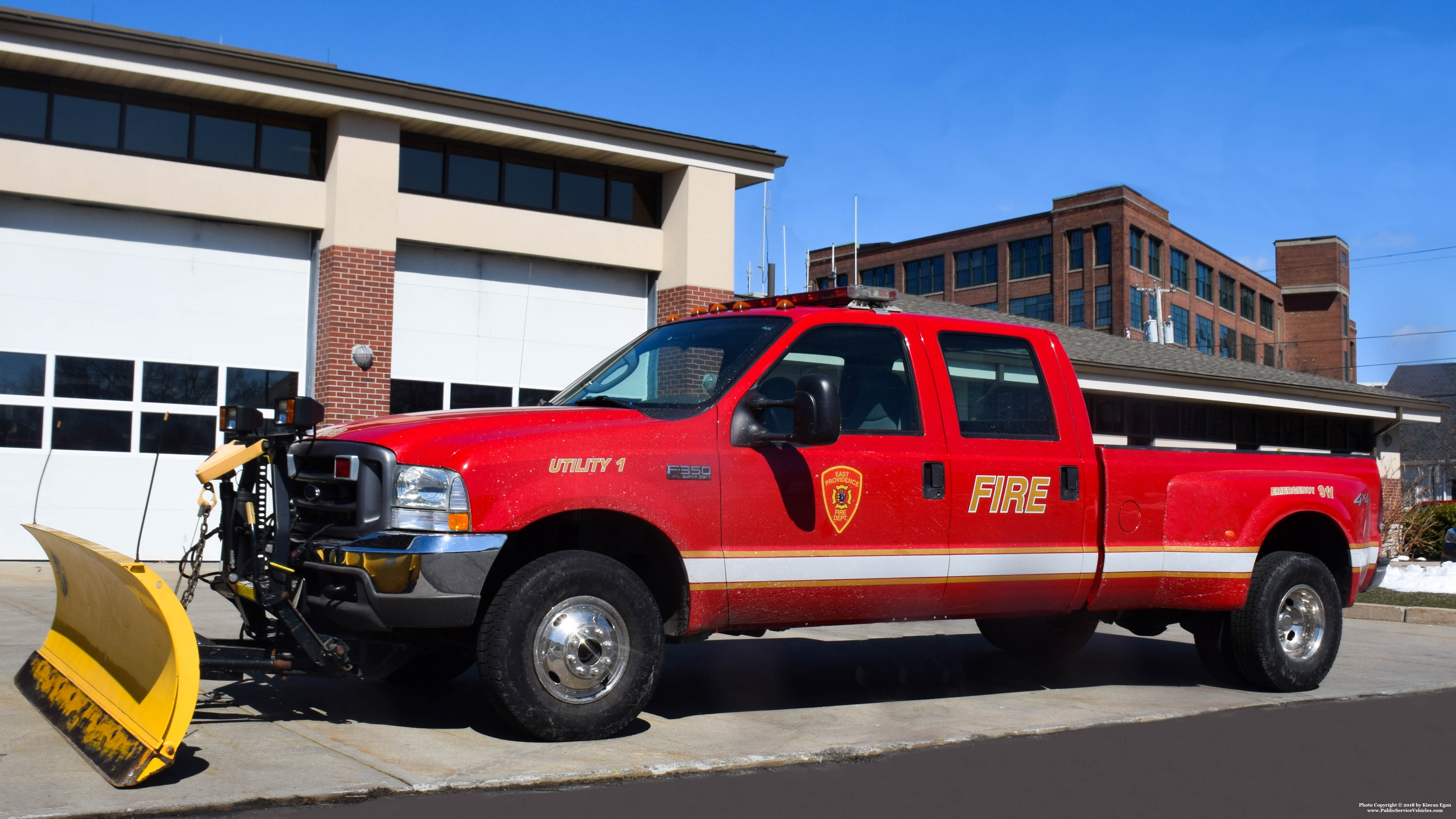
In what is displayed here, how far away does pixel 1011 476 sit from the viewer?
686 cm

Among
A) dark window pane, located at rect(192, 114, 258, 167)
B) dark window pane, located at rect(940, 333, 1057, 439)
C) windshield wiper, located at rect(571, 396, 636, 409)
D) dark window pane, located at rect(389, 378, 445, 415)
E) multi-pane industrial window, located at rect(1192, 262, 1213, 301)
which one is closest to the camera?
windshield wiper, located at rect(571, 396, 636, 409)

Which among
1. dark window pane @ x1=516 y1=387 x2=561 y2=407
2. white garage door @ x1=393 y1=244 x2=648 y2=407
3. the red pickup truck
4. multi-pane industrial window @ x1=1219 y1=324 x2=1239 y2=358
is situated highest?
multi-pane industrial window @ x1=1219 y1=324 x2=1239 y2=358

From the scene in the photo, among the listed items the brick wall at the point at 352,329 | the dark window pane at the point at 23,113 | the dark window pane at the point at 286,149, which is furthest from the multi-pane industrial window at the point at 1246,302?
the dark window pane at the point at 23,113

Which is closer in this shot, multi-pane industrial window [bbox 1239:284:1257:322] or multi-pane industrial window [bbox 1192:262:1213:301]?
multi-pane industrial window [bbox 1192:262:1213:301]

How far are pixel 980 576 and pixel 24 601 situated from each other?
8636 mm

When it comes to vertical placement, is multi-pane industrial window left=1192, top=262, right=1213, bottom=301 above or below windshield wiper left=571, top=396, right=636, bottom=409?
above

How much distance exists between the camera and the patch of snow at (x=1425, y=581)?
1655 cm

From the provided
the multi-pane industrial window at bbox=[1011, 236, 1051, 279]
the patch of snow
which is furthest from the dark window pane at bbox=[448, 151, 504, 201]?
the multi-pane industrial window at bbox=[1011, 236, 1051, 279]

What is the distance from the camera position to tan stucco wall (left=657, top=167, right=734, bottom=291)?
18047mm

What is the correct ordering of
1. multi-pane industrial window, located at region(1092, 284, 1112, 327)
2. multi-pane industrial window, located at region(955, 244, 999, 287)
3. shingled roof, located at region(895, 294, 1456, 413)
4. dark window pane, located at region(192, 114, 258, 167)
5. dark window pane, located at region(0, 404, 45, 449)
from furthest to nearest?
1. multi-pane industrial window, located at region(955, 244, 999, 287)
2. multi-pane industrial window, located at region(1092, 284, 1112, 327)
3. shingled roof, located at region(895, 294, 1456, 413)
4. dark window pane, located at region(192, 114, 258, 167)
5. dark window pane, located at region(0, 404, 45, 449)

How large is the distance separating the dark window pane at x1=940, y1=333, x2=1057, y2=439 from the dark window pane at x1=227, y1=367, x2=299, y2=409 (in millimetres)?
10698

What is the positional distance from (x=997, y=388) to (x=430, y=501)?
3.29 metres

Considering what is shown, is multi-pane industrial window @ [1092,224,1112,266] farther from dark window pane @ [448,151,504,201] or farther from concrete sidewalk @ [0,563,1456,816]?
concrete sidewalk @ [0,563,1456,816]

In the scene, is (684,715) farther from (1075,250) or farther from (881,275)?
(881,275)
